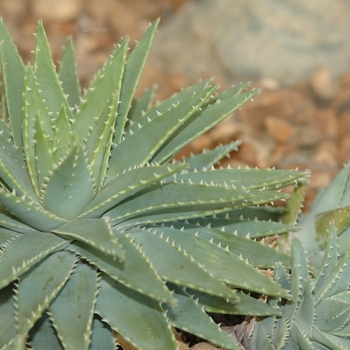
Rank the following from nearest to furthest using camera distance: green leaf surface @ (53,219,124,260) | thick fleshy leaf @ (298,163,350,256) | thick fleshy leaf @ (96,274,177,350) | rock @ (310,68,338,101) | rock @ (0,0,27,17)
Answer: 1. green leaf surface @ (53,219,124,260)
2. thick fleshy leaf @ (96,274,177,350)
3. thick fleshy leaf @ (298,163,350,256)
4. rock @ (310,68,338,101)
5. rock @ (0,0,27,17)

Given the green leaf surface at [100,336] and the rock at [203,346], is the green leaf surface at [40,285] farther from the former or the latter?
the rock at [203,346]

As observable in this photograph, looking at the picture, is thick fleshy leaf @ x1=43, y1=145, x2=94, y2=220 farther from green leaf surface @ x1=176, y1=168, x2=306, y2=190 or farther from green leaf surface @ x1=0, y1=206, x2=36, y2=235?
green leaf surface @ x1=176, y1=168, x2=306, y2=190

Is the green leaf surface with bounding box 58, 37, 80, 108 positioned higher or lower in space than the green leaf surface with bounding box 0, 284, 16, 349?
higher

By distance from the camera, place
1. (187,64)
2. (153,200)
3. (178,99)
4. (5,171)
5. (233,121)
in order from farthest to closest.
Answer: (187,64) → (233,121) → (178,99) → (153,200) → (5,171)

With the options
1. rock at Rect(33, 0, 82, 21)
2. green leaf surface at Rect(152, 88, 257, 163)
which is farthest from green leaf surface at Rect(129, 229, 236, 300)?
rock at Rect(33, 0, 82, 21)

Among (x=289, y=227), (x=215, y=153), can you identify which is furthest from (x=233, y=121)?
(x=289, y=227)

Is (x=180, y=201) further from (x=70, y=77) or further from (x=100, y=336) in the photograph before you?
(x=70, y=77)

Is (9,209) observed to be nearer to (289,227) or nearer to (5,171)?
(5,171)

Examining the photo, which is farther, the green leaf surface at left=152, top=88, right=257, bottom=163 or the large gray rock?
the large gray rock
